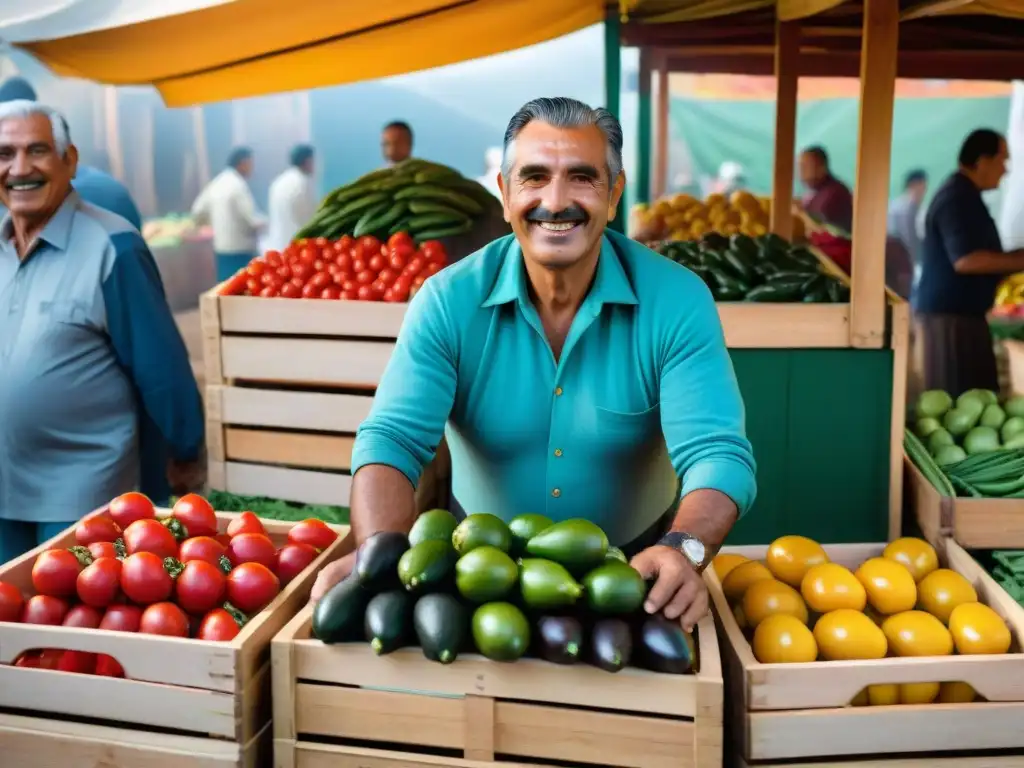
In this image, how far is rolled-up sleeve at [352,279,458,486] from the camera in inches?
92.4

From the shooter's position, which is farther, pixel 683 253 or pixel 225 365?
pixel 683 253

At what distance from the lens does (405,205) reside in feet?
17.1

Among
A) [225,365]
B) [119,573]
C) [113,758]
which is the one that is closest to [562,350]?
[119,573]

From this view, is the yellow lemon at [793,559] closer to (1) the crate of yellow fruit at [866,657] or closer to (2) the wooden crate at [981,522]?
(1) the crate of yellow fruit at [866,657]

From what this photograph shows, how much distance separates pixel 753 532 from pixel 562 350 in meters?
2.06

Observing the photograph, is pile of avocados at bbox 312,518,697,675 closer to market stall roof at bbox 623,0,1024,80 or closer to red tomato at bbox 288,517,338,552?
red tomato at bbox 288,517,338,552

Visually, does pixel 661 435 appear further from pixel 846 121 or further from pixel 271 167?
pixel 271 167

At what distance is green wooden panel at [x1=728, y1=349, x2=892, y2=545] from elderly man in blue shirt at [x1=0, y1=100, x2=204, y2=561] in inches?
83.8

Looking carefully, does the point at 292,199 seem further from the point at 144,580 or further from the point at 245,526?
the point at 144,580

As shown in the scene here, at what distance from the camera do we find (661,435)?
2.60 m

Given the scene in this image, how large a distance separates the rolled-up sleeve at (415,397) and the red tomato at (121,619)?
0.53 metres

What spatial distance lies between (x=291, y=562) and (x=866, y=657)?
1.26 metres

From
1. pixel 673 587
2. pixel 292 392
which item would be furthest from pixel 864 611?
→ pixel 292 392

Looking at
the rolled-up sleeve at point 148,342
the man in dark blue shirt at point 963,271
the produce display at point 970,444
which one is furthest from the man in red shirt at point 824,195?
the rolled-up sleeve at point 148,342
